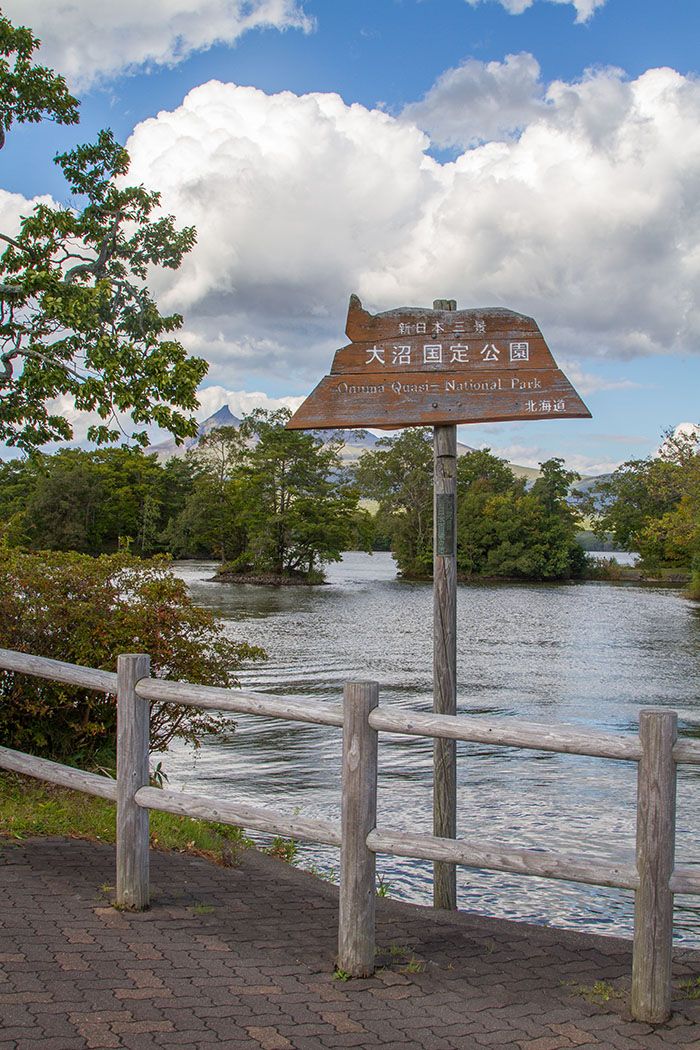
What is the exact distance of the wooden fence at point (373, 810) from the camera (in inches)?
153

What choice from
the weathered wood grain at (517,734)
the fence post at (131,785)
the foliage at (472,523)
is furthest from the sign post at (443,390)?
the foliage at (472,523)

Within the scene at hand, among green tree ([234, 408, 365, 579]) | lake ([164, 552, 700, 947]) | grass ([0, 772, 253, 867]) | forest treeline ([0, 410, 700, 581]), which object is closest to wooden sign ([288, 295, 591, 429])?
grass ([0, 772, 253, 867])

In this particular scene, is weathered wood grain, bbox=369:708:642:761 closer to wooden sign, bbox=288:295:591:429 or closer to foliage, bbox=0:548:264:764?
wooden sign, bbox=288:295:591:429

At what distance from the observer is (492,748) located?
13680mm

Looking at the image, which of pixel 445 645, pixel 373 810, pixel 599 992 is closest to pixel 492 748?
pixel 445 645

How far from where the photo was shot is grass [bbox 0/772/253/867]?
6406 mm

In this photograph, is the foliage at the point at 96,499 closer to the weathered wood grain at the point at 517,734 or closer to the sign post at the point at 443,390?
the sign post at the point at 443,390

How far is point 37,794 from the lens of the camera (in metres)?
7.25

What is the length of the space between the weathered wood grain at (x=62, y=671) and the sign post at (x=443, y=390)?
1.90m

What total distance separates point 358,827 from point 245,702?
82cm

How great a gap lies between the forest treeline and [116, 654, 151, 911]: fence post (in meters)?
44.4

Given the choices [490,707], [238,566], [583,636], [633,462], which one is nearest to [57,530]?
[238,566]

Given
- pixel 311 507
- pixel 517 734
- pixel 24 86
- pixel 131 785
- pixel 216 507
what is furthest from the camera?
pixel 216 507

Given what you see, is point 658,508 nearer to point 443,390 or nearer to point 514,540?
point 514,540
